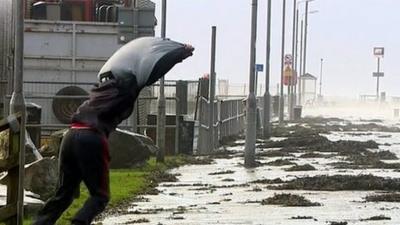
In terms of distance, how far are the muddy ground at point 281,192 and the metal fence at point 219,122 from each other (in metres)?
0.76

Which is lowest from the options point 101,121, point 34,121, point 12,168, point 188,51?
point 34,121

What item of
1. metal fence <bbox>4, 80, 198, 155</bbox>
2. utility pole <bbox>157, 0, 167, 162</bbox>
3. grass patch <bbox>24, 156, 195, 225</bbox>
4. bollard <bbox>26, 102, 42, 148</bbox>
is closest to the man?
grass patch <bbox>24, 156, 195, 225</bbox>

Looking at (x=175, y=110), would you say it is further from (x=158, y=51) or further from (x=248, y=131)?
(x=158, y=51)

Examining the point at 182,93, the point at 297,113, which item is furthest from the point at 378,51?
the point at 182,93

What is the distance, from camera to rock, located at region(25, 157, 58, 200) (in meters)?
13.7

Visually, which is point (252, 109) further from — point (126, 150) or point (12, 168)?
point (12, 168)

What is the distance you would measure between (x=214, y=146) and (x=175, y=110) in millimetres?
3113

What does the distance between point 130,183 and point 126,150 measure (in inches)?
116

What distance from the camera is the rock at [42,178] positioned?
45.0ft

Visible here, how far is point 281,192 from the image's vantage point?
17.5 metres

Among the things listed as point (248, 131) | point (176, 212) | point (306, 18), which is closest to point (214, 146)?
point (248, 131)

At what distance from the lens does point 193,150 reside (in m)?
27.5

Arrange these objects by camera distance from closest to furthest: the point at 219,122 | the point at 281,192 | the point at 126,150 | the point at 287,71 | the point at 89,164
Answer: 1. the point at 89,164
2. the point at 281,192
3. the point at 126,150
4. the point at 219,122
5. the point at 287,71

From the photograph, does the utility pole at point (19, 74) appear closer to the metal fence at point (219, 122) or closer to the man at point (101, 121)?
the man at point (101, 121)
